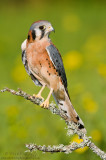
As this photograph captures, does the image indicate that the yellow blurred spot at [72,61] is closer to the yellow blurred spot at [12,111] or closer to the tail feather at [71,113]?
the yellow blurred spot at [12,111]

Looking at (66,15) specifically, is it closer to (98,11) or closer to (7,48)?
(98,11)

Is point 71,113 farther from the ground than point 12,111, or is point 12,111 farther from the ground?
point 12,111

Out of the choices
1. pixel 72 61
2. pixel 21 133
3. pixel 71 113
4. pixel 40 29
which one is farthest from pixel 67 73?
pixel 40 29

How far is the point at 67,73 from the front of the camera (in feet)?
27.4

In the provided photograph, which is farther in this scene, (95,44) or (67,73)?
(95,44)

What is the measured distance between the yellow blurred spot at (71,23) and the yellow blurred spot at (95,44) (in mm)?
1420

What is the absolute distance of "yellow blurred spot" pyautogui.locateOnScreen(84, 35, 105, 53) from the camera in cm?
979

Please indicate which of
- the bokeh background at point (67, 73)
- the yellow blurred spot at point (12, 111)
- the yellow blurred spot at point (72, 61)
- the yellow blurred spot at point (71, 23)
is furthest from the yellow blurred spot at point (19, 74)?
the yellow blurred spot at point (71, 23)

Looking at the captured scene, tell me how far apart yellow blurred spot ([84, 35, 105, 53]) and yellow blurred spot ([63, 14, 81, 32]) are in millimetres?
1420

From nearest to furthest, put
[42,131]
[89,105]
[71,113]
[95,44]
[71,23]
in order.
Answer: [71,113]
[42,131]
[89,105]
[95,44]
[71,23]

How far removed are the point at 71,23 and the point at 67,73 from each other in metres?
4.99

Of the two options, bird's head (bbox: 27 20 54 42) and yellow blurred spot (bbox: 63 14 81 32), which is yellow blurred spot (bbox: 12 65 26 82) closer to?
bird's head (bbox: 27 20 54 42)

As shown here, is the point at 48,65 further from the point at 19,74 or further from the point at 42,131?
the point at 19,74

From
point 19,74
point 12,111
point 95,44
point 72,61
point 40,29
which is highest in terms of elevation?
point 95,44
